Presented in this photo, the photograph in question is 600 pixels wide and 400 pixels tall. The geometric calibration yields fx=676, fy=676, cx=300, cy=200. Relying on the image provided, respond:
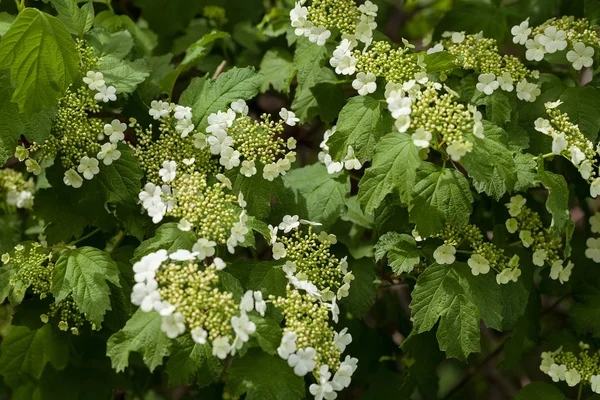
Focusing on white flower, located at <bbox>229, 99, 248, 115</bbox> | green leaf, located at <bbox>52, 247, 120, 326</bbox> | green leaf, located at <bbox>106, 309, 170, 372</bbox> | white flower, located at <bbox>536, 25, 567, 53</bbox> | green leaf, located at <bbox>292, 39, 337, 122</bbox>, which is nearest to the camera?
green leaf, located at <bbox>106, 309, 170, 372</bbox>

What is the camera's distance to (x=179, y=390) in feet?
11.9

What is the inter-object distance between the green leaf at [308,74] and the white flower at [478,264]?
2.34 feet

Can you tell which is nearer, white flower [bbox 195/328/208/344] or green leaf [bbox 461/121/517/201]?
white flower [bbox 195/328/208/344]

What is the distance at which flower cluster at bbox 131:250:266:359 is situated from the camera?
5.03 ft

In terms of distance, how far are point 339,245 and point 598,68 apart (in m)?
0.96

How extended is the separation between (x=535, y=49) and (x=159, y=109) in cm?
115

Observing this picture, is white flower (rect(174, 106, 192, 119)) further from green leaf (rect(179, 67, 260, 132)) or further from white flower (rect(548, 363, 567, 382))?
white flower (rect(548, 363, 567, 382))

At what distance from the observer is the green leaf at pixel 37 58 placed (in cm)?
171

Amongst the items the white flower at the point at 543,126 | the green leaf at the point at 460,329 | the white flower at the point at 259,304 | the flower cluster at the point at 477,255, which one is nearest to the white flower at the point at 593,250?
the flower cluster at the point at 477,255

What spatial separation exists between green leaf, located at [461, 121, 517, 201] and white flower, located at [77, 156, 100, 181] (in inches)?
39.9

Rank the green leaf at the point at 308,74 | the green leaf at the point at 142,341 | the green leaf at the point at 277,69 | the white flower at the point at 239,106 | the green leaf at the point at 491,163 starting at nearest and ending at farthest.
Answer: the green leaf at the point at 142,341 < the green leaf at the point at 491,163 < the white flower at the point at 239,106 < the green leaf at the point at 308,74 < the green leaf at the point at 277,69

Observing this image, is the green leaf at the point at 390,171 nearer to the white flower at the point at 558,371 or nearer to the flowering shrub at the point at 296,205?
the flowering shrub at the point at 296,205

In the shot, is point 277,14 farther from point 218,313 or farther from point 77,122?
point 218,313

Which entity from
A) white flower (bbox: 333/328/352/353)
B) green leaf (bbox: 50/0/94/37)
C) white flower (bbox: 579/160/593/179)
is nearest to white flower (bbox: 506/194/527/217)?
white flower (bbox: 579/160/593/179)
